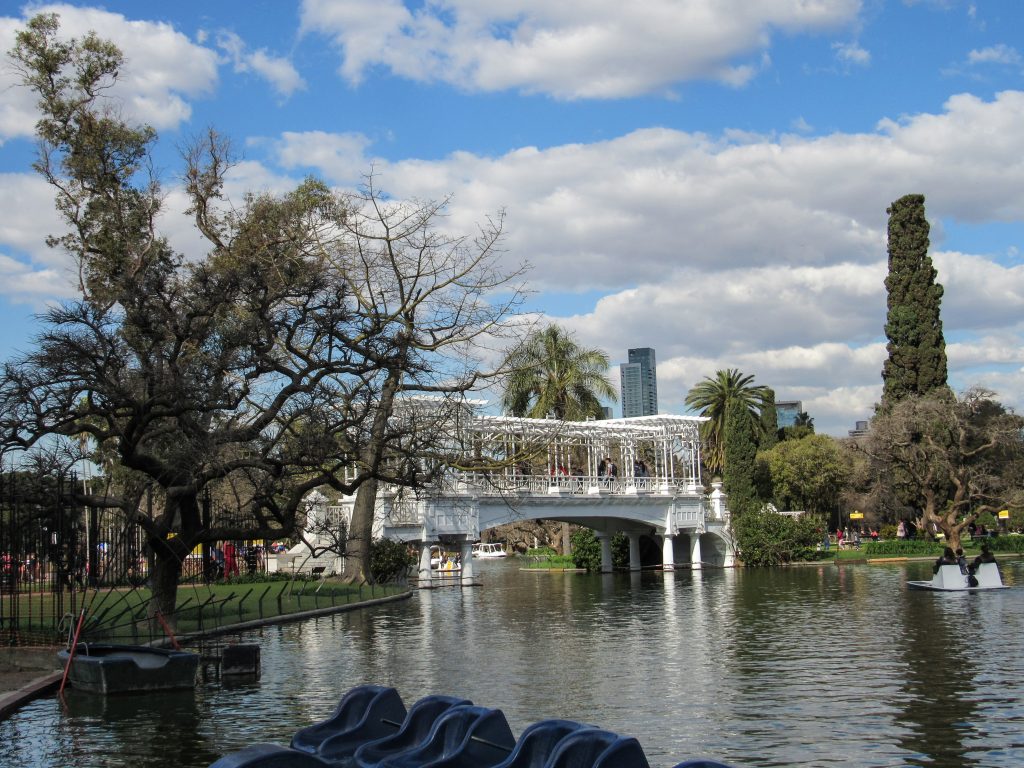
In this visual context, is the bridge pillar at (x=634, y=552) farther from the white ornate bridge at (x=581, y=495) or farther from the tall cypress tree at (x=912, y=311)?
the tall cypress tree at (x=912, y=311)

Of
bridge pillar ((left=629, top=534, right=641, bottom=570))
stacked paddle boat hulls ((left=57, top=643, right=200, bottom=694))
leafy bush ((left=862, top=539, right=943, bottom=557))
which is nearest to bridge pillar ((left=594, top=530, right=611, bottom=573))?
bridge pillar ((left=629, top=534, right=641, bottom=570))

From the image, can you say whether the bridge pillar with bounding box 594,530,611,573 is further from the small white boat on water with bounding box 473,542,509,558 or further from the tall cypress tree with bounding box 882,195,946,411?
the small white boat on water with bounding box 473,542,509,558

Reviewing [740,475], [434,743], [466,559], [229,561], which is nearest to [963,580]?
[466,559]

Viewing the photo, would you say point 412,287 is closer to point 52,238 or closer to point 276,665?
point 52,238

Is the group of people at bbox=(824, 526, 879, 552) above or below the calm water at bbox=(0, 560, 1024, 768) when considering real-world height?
above

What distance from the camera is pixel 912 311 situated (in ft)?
213

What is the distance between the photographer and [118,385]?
2467 cm

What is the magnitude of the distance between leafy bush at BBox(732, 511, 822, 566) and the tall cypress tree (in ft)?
28.5

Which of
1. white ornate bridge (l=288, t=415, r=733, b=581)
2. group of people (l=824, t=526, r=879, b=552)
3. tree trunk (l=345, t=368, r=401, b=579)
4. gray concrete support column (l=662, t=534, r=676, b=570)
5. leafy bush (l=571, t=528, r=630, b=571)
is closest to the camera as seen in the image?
tree trunk (l=345, t=368, r=401, b=579)

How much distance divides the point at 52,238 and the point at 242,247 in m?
6.25

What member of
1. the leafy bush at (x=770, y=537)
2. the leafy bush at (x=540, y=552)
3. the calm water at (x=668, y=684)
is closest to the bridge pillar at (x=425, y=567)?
the calm water at (x=668, y=684)

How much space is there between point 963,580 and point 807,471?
41.0m

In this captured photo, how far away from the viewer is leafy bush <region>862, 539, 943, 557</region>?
219 feet

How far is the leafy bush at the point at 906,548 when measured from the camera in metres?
66.6
